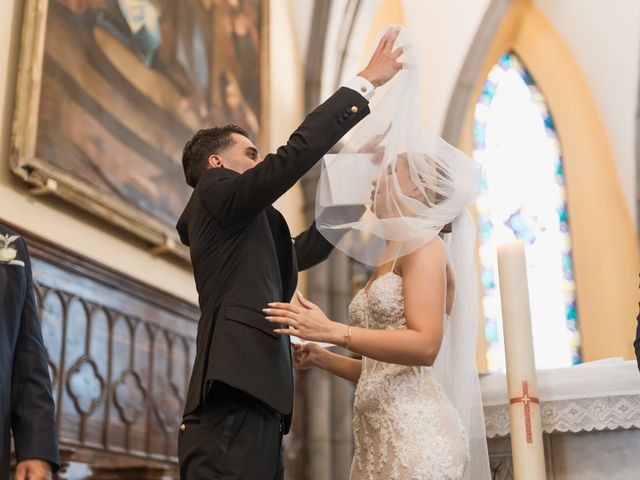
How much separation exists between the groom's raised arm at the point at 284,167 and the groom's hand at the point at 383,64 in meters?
0.14

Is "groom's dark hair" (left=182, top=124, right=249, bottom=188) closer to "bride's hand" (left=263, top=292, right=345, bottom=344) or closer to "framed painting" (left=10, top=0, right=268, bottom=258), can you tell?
"bride's hand" (left=263, top=292, right=345, bottom=344)

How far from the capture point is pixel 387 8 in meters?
11.0

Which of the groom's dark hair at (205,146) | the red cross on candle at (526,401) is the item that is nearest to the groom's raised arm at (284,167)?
the groom's dark hair at (205,146)

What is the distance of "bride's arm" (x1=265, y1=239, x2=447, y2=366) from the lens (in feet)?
8.84

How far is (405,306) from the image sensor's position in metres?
2.95

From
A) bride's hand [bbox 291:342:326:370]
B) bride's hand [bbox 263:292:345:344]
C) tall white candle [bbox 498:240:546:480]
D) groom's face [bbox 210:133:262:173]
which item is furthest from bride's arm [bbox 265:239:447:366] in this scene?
groom's face [bbox 210:133:262:173]

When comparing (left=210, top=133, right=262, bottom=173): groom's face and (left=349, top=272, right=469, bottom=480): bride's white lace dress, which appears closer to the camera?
(left=349, top=272, right=469, bottom=480): bride's white lace dress

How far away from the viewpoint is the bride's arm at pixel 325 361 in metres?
3.30

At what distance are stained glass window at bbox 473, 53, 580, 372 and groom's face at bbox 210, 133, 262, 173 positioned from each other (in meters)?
8.33

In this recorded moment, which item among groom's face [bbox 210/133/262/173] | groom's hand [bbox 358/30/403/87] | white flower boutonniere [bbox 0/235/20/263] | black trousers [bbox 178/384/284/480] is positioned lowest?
black trousers [bbox 178/384/284/480]

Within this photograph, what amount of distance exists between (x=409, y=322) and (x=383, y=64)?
34.7 inches

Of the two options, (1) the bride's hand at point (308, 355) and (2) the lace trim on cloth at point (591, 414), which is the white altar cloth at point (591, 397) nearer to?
(2) the lace trim on cloth at point (591, 414)

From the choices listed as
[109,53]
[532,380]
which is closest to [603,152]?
[109,53]

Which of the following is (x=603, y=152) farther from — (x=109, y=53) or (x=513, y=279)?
(x=513, y=279)
